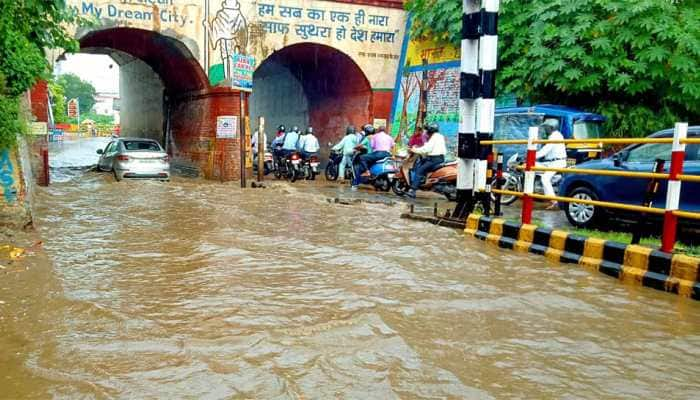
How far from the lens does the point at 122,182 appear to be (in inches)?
562

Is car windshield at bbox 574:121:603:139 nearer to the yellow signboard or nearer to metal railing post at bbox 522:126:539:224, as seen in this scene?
the yellow signboard

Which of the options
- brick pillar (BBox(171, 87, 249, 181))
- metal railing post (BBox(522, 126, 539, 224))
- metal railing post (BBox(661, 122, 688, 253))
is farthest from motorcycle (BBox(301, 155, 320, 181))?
metal railing post (BBox(661, 122, 688, 253))

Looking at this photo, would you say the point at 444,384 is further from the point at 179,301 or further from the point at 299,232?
the point at 299,232

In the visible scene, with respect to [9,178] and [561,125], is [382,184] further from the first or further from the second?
[9,178]

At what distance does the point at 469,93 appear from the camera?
8.30 m

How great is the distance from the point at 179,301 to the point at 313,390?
1.88 metres

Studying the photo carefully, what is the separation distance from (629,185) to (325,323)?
548cm

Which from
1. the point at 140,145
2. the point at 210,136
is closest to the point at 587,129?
the point at 210,136

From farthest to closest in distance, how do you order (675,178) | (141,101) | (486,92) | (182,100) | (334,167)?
1. (141,101)
2. (182,100)
3. (334,167)
4. (486,92)
5. (675,178)

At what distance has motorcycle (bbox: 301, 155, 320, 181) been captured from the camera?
1678 cm

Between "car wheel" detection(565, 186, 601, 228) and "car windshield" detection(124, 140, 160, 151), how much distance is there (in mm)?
10301

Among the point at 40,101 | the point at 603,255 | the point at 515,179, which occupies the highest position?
the point at 40,101

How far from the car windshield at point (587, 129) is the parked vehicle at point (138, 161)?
9255mm

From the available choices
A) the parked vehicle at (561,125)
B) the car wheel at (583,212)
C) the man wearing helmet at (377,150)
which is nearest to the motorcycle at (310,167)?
the man wearing helmet at (377,150)
